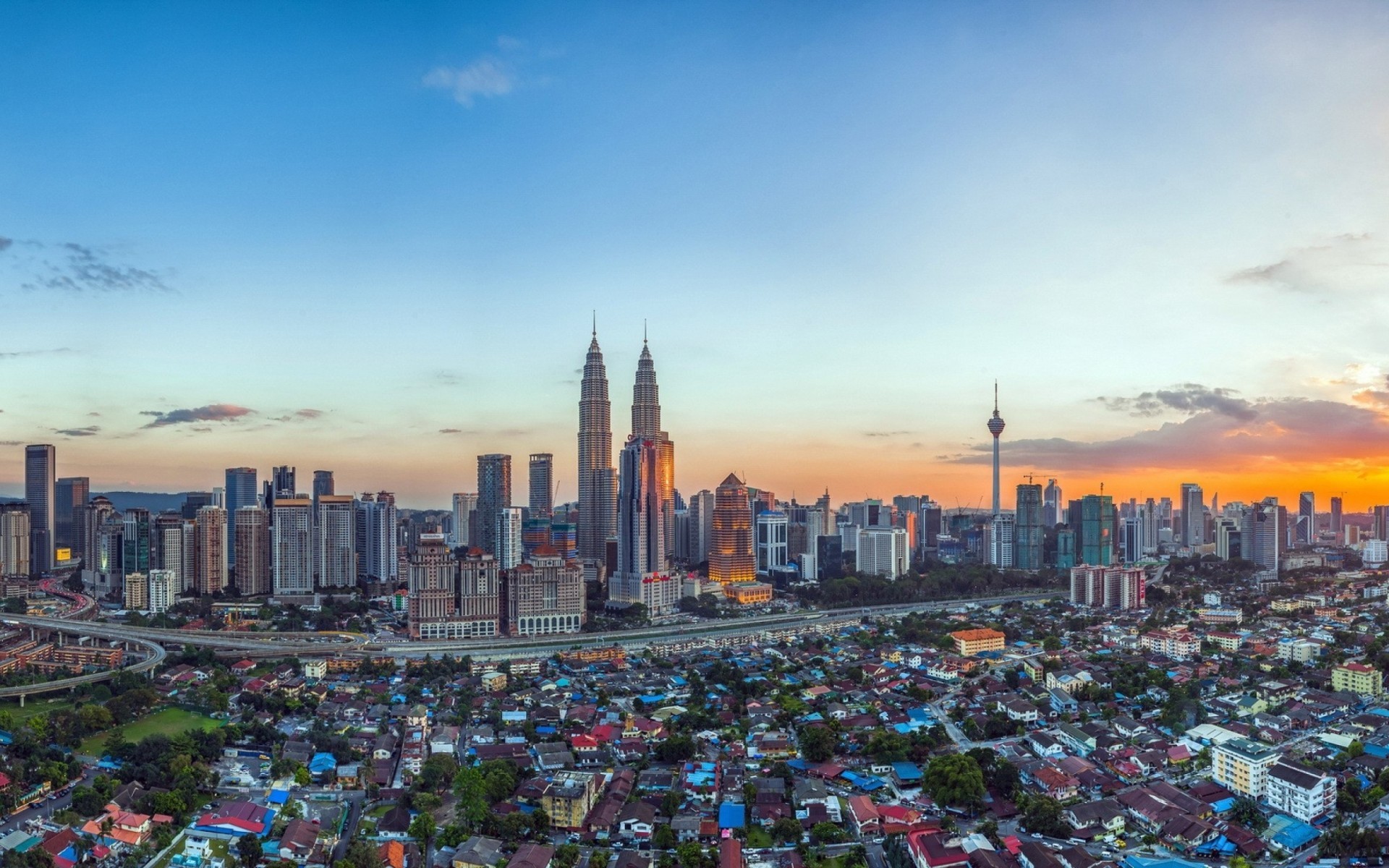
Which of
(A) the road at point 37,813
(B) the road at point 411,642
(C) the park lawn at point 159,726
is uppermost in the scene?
(A) the road at point 37,813

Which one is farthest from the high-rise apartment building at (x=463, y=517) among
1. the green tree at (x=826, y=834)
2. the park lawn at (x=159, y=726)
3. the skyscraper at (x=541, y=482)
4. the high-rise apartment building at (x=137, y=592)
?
the green tree at (x=826, y=834)

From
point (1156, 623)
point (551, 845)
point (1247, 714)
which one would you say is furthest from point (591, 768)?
point (1156, 623)

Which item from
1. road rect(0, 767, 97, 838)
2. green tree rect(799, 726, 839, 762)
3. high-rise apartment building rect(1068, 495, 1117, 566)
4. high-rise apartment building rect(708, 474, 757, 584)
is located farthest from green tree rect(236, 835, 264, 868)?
high-rise apartment building rect(1068, 495, 1117, 566)

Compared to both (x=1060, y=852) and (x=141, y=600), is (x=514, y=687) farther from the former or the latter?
(x=141, y=600)

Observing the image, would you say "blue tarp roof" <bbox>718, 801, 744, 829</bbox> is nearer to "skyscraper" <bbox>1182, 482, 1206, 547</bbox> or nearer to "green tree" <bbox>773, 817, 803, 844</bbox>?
"green tree" <bbox>773, 817, 803, 844</bbox>

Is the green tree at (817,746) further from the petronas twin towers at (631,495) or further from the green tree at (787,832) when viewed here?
the petronas twin towers at (631,495)

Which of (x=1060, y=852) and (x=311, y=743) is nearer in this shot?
(x=1060, y=852)
